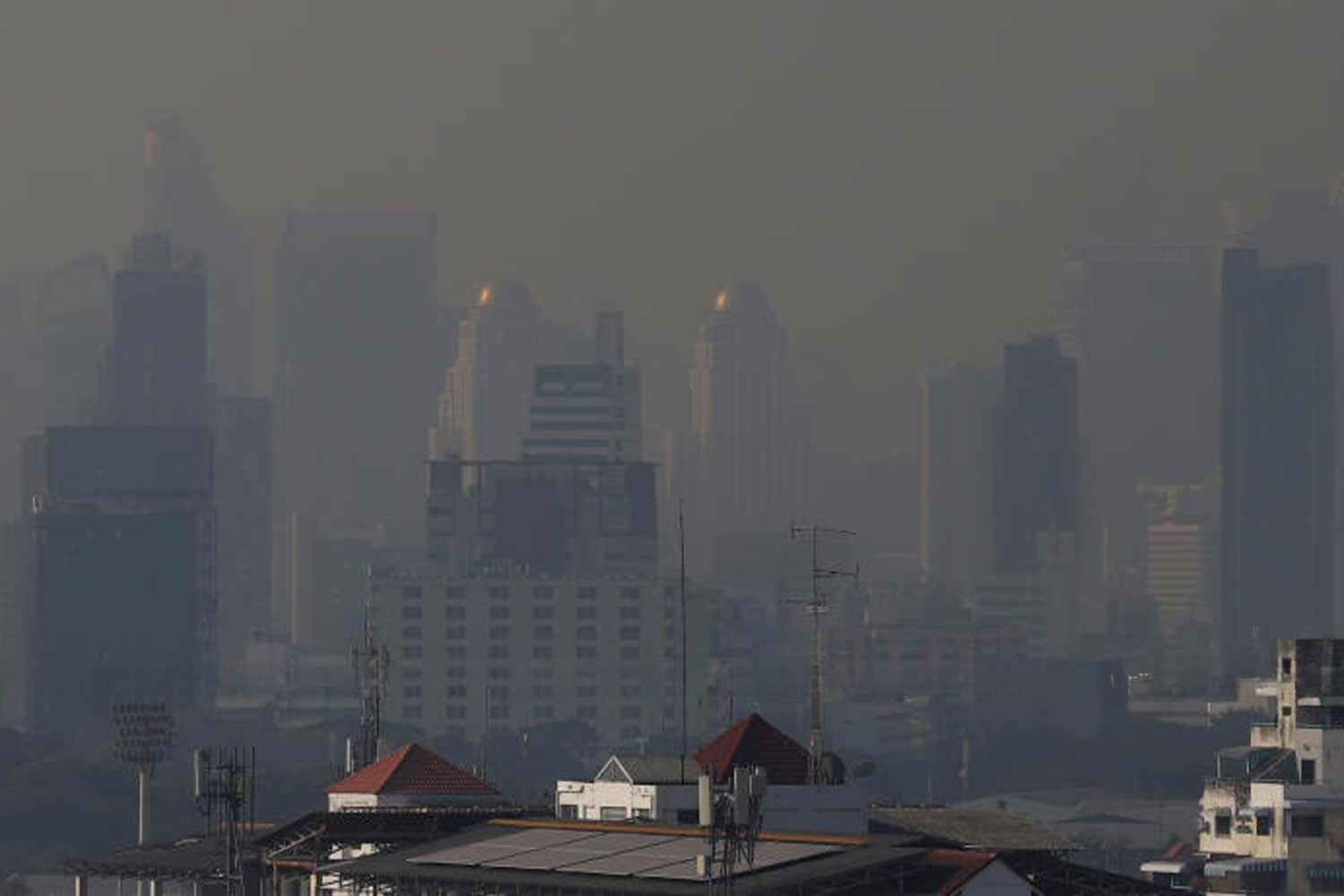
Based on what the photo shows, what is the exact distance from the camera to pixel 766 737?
4432 inches

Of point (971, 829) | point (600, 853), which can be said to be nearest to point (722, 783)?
point (600, 853)

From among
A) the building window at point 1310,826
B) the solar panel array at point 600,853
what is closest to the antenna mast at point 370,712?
the building window at point 1310,826

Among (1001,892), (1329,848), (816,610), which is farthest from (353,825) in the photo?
(1329,848)

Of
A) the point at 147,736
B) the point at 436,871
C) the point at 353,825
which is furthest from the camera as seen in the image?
the point at 147,736

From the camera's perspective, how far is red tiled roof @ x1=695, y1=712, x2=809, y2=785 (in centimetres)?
10956

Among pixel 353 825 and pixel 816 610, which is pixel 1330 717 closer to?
pixel 816 610

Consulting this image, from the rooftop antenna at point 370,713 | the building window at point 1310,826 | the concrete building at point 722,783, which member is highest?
the rooftop antenna at point 370,713

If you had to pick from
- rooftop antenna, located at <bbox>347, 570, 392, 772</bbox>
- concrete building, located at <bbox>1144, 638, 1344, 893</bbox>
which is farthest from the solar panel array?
rooftop antenna, located at <bbox>347, 570, 392, 772</bbox>

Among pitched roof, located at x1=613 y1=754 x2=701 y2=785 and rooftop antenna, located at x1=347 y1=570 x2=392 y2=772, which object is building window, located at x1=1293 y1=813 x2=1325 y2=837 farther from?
rooftop antenna, located at x1=347 y1=570 x2=392 y2=772

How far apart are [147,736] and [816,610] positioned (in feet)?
99.0

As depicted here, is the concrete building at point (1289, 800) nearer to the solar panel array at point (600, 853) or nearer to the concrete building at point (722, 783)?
the concrete building at point (722, 783)

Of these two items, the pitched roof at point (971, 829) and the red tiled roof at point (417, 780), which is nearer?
the pitched roof at point (971, 829)

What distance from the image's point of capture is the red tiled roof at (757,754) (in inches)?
4313

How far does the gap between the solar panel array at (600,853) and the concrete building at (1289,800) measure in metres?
29.9
